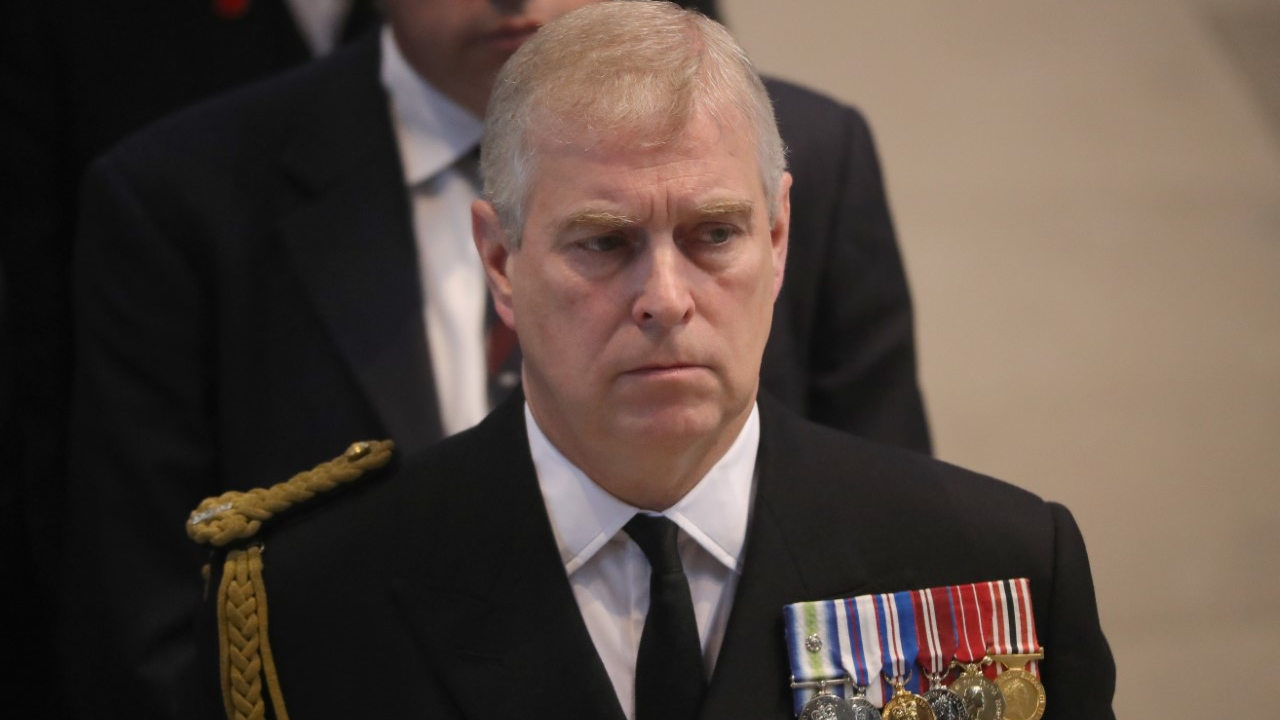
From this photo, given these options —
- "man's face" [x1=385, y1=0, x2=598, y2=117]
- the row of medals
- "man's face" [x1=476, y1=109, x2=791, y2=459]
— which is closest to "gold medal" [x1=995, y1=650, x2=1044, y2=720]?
the row of medals

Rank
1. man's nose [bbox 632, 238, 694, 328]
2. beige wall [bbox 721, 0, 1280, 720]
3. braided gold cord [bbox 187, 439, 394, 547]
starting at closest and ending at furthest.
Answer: man's nose [bbox 632, 238, 694, 328] → braided gold cord [bbox 187, 439, 394, 547] → beige wall [bbox 721, 0, 1280, 720]

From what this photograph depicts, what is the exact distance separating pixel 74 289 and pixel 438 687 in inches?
42.6

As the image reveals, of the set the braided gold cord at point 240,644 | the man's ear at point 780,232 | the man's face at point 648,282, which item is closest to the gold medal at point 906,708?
the man's face at point 648,282

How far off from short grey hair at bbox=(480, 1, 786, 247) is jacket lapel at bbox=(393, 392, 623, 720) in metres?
0.30

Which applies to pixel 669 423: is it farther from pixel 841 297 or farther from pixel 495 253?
pixel 841 297

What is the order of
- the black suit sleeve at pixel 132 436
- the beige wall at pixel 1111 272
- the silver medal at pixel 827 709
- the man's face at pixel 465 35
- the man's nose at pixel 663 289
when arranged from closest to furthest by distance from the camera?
the man's nose at pixel 663 289, the silver medal at pixel 827 709, the man's face at pixel 465 35, the black suit sleeve at pixel 132 436, the beige wall at pixel 1111 272

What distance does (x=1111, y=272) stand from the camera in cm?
464

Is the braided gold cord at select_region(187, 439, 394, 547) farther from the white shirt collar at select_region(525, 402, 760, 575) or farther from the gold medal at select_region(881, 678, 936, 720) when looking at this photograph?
the gold medal at select_region(881, 678, 936, 720)

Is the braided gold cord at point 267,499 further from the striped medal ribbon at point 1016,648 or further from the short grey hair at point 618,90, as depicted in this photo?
the striped medal ribbon at point 1016,648

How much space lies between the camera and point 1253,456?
12.8ft

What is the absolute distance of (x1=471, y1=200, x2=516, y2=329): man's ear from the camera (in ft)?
6.38

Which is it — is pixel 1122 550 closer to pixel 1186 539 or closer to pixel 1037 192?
pixel 1186 539

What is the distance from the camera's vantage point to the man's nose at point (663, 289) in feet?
5.80

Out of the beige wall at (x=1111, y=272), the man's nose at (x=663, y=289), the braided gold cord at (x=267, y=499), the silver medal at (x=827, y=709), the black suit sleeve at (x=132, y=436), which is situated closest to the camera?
the man's nose at (x=663, y=289)
